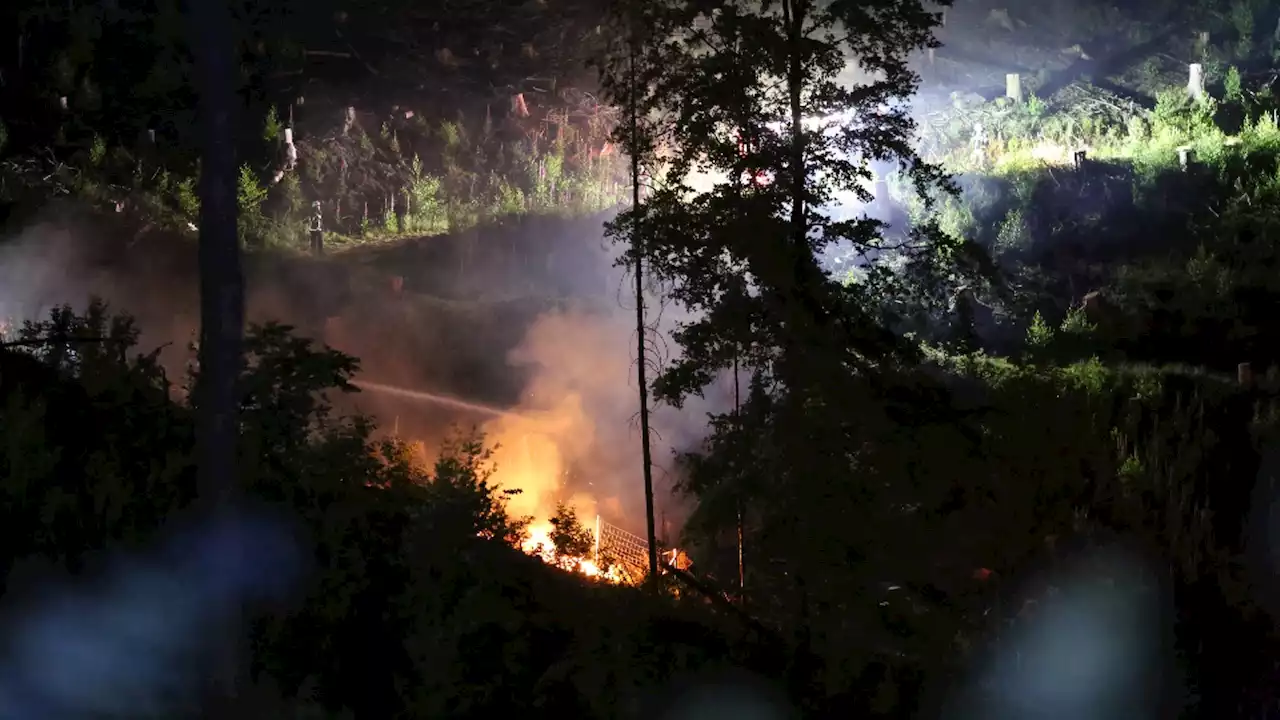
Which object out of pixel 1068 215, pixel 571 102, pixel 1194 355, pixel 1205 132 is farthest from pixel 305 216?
pixel 1205 132

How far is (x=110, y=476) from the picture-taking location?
8680mm

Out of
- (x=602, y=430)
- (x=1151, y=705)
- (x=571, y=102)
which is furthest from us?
(x=571, y=102)

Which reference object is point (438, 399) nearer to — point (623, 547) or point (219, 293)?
point (623, 547)

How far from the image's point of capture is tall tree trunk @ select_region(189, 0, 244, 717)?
23.1ft

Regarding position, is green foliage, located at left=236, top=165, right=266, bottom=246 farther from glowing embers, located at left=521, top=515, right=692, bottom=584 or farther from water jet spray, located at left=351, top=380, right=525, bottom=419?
glowing embers, located at left=521, top=515, right=692, bottom=584

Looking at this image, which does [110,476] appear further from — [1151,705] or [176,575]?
[1151,705]

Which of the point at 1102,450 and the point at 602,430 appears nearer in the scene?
the point at 1102,450

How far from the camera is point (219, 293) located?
24.2 ft

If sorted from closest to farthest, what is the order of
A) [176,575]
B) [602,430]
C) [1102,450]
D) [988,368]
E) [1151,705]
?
[1151,705] < [176,575] < [1102,450] < [988,368] < [602,430]

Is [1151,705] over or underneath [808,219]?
underneath

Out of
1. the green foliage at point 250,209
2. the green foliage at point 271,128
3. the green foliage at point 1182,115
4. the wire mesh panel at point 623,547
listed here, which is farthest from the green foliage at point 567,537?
the green foliage at point 1182,115

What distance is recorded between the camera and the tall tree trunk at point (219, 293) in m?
7.04

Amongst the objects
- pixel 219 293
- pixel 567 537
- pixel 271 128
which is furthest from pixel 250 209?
pixel 219 293

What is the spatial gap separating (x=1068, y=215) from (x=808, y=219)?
42.9 ft
